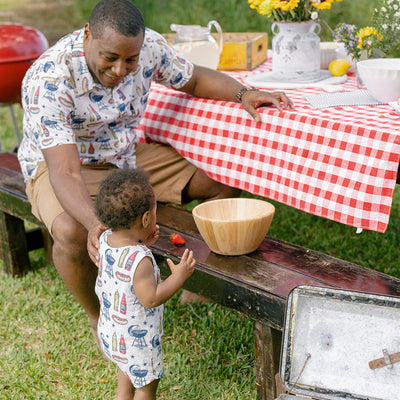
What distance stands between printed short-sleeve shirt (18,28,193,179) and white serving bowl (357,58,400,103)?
86 cm

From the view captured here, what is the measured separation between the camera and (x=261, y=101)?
2547 millimetres

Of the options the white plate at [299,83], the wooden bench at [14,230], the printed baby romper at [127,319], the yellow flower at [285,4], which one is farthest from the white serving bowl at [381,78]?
the wooden bench at [14,230]

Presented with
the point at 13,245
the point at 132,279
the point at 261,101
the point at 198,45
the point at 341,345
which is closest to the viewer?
the point at 341,345

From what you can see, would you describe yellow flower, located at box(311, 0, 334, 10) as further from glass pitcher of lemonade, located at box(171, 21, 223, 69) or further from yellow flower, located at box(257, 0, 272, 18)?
glass pitcher of lemonade, located at box(171, 21, 223, 69)

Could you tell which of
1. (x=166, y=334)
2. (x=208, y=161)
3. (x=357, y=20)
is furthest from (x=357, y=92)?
(x=357, y=20)

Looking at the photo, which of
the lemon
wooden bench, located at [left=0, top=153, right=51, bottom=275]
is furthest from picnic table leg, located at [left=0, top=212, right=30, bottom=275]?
the lemon

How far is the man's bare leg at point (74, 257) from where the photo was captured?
95.5 inches

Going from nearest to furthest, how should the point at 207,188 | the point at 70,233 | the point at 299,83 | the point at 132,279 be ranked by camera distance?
1. the point at 132,279
2. the point at 70,233
3. the point at 299,83
4. the point at 207,188

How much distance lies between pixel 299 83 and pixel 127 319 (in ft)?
4.69

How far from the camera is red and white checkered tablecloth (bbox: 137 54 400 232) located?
2.17 metres

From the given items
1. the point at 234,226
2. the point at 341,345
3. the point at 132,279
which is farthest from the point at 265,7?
the point at 341,345

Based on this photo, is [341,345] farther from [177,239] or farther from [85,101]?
[85,101]

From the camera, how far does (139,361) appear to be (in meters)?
2.00

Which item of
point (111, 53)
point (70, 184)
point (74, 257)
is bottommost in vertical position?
point (74, 257)
